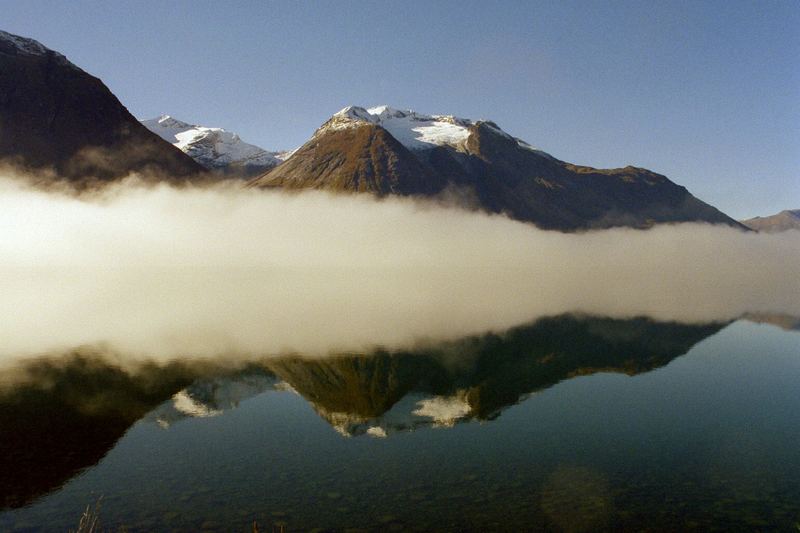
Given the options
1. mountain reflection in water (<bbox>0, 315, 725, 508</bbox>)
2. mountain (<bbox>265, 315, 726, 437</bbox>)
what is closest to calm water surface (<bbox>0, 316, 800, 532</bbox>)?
mountain reflection in water (<bbox>0, 315, 725, 508</bbox>)

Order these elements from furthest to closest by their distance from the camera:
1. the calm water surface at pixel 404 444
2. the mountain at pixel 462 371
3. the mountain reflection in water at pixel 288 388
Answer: the mountain at pixel 462 371
the mountain reflection in water at pixel 288 388
the calm water surface at pixel 404 444

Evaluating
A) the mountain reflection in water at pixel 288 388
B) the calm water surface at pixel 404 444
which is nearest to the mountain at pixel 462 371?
the mountain reflection in water at pixel 288 388

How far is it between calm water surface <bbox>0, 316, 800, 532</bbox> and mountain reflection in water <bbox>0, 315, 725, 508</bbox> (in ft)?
0.89

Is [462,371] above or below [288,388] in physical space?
above

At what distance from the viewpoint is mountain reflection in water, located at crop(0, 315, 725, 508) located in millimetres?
39156

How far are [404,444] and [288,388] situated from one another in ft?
68.0

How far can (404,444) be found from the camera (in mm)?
41688

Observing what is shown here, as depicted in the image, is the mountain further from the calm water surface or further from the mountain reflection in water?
the calm water surface

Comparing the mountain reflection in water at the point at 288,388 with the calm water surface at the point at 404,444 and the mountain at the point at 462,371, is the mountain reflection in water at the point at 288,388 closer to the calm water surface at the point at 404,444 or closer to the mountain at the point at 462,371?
the mountain at the point at 462,371

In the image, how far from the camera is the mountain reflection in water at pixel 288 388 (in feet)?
128

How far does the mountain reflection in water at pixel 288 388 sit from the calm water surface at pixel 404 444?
0.89 ft

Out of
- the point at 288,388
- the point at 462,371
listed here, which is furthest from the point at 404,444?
the point at 462,371

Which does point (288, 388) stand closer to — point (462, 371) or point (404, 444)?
point (404, 444)

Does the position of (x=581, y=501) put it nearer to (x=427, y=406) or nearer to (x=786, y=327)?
(x=427, y=406)
